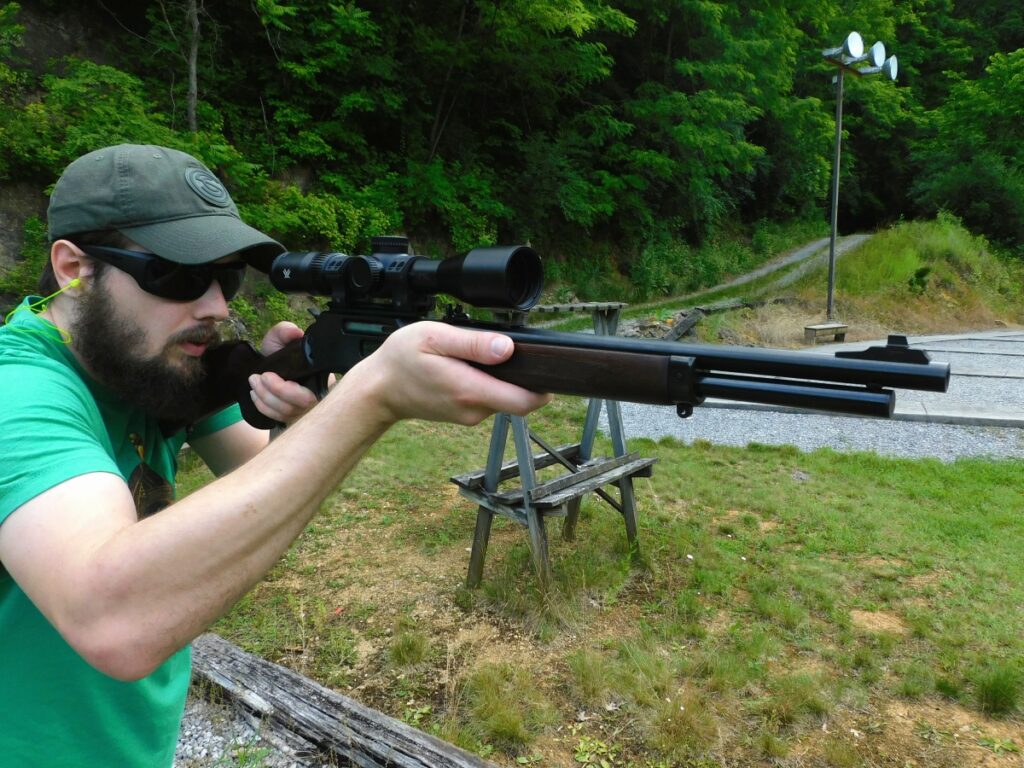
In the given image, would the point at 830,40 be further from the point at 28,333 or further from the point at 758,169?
the point at 28,333

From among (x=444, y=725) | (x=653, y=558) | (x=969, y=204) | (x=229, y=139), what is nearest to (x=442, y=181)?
(x=229, y=139)

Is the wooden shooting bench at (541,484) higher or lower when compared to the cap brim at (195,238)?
lower

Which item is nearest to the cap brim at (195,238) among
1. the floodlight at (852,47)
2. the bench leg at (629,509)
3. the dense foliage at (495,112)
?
the bench leg at (629,509)

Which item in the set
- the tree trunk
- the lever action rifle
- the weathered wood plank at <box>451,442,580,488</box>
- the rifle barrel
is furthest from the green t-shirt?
the tree trunk

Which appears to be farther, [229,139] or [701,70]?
[701,70]

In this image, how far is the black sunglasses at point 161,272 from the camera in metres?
1.56

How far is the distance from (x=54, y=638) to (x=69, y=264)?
0.85 meters

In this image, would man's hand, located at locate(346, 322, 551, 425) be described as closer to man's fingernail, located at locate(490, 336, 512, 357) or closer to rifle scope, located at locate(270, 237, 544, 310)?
man's fingernail, located at locate(490, 336, 512, 357)

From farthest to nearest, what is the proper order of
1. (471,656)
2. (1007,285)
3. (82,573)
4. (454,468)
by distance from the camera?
(1007,285) < (454,468) < (471,656) < (82,573)

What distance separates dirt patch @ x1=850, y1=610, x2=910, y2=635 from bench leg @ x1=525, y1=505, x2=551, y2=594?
6.93ft

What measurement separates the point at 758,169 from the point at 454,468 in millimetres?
28082

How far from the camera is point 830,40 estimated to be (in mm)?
29109

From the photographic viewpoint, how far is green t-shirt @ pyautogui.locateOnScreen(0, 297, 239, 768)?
1.17 meters

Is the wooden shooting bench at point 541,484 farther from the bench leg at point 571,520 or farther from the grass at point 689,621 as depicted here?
the grass at point 689,621
